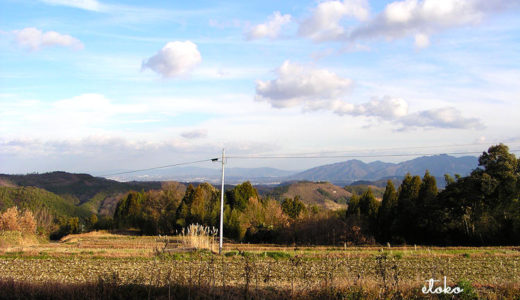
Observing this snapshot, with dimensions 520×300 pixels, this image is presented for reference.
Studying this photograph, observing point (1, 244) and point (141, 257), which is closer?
point (141, 257)

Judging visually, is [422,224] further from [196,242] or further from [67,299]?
[67,299]

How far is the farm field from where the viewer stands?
8984 mm

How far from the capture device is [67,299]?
29.1 feet

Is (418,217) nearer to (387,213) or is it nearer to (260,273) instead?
(387,213)

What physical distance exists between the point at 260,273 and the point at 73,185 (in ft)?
506

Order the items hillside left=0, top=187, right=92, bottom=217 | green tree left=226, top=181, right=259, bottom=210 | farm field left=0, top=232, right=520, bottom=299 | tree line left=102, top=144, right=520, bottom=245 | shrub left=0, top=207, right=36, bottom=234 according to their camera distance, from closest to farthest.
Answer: farm field left=0, top=232, right=520, bottom=299 → tree line left=102, top=144, right=520, bottom=245 → shrub left=0, top=207, right=36, bottom=234 → green tree left=226, top=181, right=259, bottom=210 → hillside left=0, top=187, right=92, bottom=217

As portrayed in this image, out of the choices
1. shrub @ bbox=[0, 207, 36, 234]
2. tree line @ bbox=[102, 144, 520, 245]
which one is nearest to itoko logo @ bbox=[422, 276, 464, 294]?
tree line @ bbox=[102, 144, 520, 245]

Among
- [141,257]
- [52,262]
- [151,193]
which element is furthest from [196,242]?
[151,193]

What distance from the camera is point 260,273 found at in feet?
46.4

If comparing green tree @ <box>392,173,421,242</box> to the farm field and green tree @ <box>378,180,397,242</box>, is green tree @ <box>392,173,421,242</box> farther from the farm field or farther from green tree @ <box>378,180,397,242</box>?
the farm field

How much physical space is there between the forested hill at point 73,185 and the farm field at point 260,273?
12211cm

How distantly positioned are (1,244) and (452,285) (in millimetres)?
27477

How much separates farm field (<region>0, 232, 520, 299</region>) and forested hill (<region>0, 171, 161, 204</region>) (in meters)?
122

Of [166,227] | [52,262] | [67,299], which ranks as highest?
[67,299]
